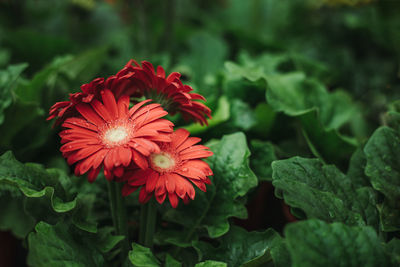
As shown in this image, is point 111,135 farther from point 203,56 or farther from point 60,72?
point 203,56

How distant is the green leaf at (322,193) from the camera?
0.48 m

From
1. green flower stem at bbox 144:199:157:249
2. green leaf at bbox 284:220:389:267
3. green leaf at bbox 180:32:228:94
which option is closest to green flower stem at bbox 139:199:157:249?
green flower stem at bbox 144:199:157:249

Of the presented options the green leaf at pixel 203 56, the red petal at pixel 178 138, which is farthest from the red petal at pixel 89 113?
the green leaf at pixel 203 56

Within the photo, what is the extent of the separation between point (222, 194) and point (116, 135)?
227 mm

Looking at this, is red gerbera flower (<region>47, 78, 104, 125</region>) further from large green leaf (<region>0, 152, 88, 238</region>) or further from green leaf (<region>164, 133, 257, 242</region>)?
green leaf (<region>164, 133, 257, 242</region>)

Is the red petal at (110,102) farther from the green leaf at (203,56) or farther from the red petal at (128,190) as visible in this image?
the green leaf at (203,56)

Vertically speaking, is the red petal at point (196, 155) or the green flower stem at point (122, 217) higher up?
the red petal at point (196, 155)

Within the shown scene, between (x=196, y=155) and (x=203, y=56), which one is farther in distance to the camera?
(x=203, y=56)

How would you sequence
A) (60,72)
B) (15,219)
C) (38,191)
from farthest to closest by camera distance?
(60,72)
(15,219)
(38,191)

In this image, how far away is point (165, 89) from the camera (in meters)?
0.52

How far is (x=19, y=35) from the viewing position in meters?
1.07

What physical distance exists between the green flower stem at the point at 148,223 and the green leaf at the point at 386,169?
0.33m

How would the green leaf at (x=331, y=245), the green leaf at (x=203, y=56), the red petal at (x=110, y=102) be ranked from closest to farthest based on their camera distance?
the green leaf at (x=331, y=245)
the red petal at (x=110, y=102)
the green leaf at (x=203, y=56)

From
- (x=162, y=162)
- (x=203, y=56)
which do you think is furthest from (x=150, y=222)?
(x=203, y=56)
